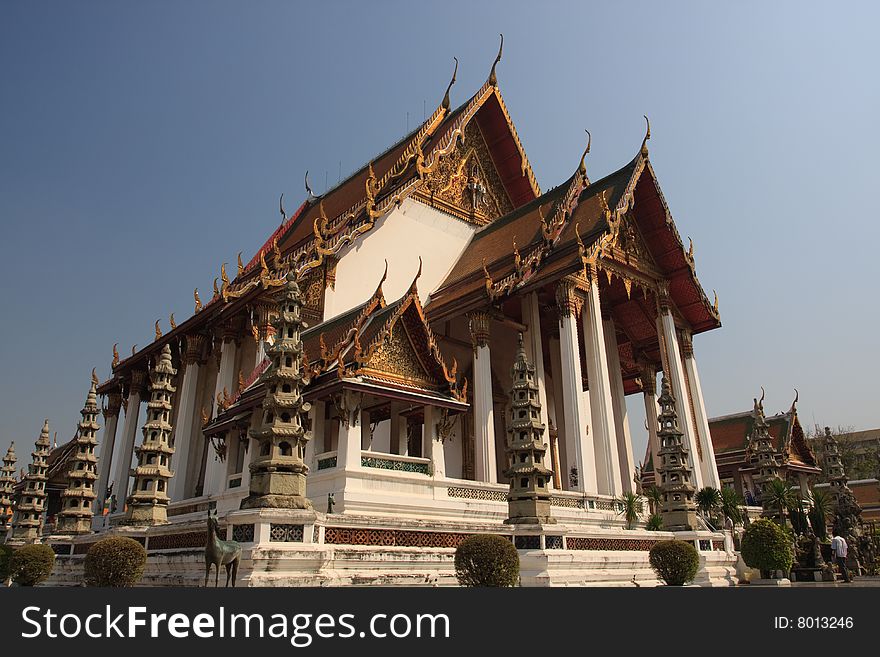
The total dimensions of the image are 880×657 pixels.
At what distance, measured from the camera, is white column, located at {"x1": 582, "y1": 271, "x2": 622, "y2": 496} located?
12.9m

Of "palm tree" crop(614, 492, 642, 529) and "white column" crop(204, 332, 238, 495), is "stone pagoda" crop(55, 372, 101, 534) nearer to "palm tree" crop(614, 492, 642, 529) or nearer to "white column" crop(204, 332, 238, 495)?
"white column" crop(204, 332, 238, 495)

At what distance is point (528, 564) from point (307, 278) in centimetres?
825

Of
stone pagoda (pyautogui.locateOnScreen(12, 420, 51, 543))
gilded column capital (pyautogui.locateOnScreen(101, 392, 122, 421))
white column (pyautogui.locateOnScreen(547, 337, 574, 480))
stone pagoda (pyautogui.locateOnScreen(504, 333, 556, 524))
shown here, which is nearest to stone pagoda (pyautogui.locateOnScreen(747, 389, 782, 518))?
white column (pyautogui.locateOnScreen(547, 337, 574, 480))

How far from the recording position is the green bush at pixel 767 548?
31.5ft

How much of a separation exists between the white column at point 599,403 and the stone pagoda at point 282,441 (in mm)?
7215

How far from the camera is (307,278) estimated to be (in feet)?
46.0

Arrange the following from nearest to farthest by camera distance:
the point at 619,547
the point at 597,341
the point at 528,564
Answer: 1. the point at 528,564
2. the point at 619,547
3. the point at 597,341

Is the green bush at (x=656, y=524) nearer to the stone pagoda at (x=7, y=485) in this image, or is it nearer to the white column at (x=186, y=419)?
the white column at (x=186, y=419)

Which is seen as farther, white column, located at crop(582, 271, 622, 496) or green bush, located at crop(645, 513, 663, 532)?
white column, located at crop(582, 271, 622, 496)

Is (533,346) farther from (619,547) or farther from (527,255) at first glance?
(619,547)

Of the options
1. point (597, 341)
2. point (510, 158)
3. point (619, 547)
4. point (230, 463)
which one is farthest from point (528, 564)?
point (510, 158)

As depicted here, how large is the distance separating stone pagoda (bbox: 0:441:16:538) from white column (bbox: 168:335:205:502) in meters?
6.15

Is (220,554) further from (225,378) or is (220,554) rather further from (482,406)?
(225,378)

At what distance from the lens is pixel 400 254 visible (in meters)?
16.3
